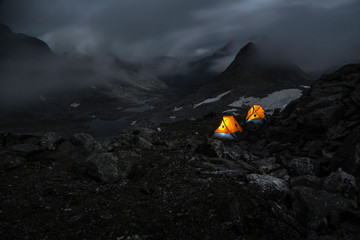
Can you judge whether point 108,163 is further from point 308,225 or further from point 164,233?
point 308,225

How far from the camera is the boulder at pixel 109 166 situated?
31.6 feet

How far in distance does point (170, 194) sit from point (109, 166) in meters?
3.39

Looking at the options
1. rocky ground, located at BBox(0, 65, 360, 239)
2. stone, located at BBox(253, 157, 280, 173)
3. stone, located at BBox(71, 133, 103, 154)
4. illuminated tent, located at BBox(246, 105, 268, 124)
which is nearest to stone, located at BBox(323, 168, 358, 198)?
rocky ground, located at BBox(0, 65, 360, 239)

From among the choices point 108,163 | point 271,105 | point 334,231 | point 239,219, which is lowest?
point 271,105

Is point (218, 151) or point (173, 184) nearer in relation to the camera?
point (173, 184)

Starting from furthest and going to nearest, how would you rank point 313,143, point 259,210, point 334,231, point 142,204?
1. point 313,143
2. point 142,204
3. point 259,210
4. point 334,231

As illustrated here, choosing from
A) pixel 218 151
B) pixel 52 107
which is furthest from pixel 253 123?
pixel 52 107

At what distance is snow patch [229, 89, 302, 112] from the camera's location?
56269 millimetres

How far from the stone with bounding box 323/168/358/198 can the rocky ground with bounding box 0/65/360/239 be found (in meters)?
0.03

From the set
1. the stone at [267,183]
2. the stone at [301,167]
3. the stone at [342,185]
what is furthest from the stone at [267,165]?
the stone at [342,185]

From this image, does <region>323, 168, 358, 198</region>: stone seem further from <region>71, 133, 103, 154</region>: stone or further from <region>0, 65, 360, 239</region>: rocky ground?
<region>71, 133, 103, 154</region>: stone

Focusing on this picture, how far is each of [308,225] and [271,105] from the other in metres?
56.3

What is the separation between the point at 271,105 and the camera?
58.0 m

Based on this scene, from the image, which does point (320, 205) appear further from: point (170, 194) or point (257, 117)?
point (257, 117)
